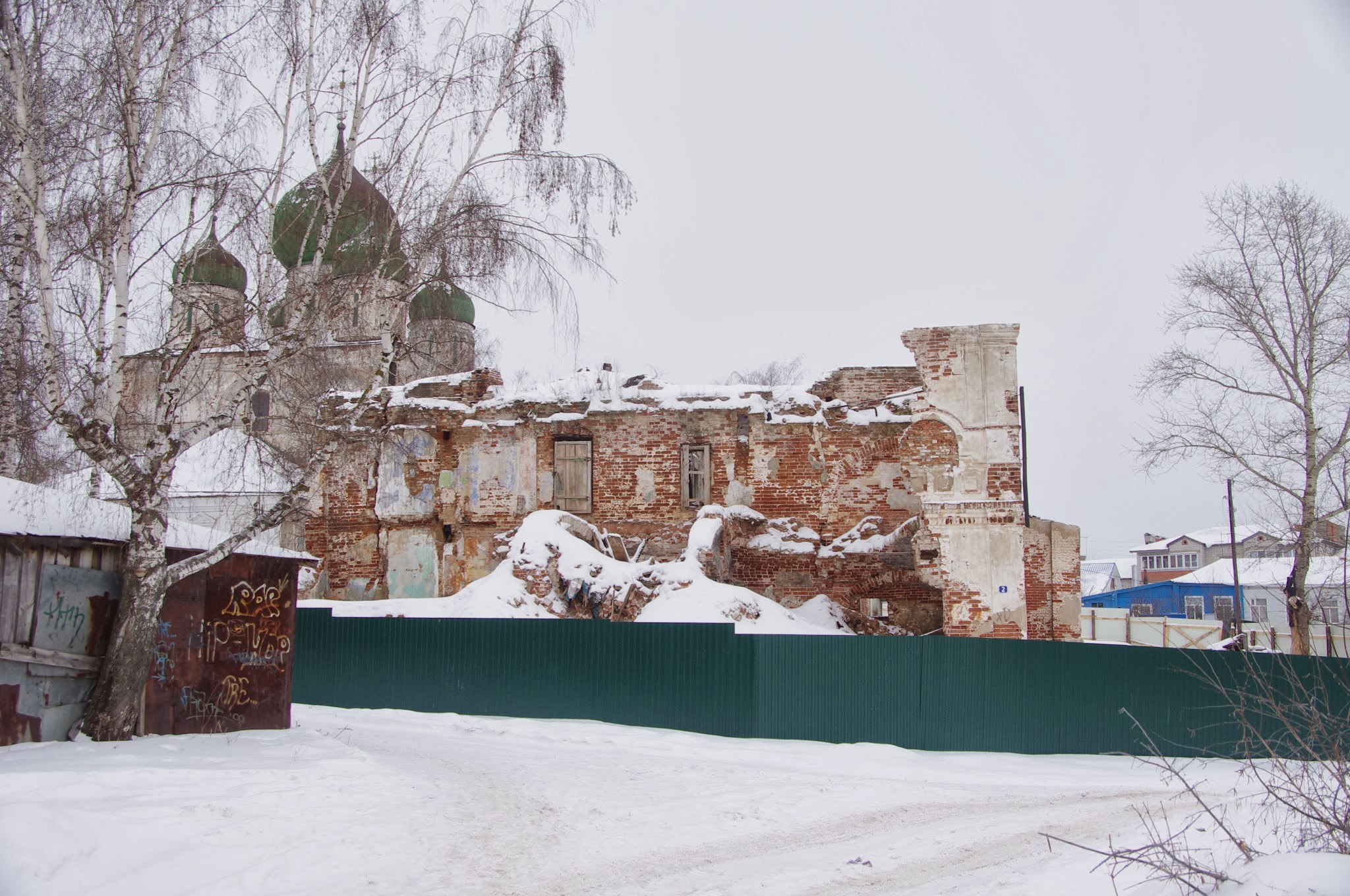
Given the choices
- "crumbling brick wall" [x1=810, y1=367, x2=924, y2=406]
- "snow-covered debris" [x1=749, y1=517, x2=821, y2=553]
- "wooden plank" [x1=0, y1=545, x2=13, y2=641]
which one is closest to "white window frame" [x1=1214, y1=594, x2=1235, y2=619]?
"crumbling brick wall" [x1=810, y1=367, x2=924, y2=406]

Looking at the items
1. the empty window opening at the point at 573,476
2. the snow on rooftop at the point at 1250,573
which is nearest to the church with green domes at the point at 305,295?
the empty window opening at the point at 573,476

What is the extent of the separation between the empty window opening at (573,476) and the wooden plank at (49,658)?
1208 centimetres

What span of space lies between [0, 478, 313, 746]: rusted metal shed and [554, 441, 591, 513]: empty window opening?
29.4 feet

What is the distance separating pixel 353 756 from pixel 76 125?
6598mm

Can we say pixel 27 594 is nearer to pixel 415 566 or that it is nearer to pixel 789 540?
pixel 415 566

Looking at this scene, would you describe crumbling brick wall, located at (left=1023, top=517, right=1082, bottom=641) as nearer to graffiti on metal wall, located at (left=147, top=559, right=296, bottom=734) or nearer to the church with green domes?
the church with green domes

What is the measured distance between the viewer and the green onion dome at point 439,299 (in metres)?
11.3

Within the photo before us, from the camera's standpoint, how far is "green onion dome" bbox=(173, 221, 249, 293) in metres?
10.3

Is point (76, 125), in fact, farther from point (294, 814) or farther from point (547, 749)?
point (547, 749)

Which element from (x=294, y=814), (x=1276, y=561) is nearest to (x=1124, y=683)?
(x=294, y=814)

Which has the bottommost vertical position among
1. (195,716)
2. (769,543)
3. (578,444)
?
(195,716)

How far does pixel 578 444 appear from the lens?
21.1 metres

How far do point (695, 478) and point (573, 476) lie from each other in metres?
2.55

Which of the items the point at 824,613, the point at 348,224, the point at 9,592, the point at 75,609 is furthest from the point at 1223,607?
the point at 9,592
